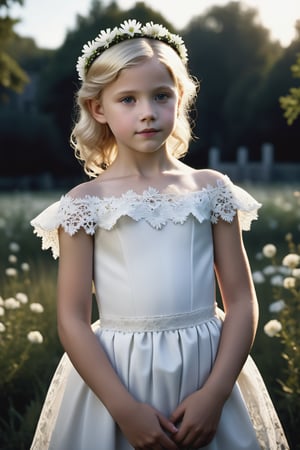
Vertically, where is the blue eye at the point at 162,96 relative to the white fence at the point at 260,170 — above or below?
above

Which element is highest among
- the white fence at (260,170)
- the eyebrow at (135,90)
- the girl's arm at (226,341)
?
the eyebrow at (135,90)

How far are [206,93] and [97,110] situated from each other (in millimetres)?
33242

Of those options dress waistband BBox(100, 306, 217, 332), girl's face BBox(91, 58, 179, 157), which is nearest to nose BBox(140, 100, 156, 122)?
girl's face BBox(91, 58, 179, 157)

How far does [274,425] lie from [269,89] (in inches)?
1084

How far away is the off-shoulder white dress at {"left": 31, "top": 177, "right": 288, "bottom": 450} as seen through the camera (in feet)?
7.70

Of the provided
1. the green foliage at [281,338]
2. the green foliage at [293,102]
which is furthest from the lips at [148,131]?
the green foliage at [293,102]

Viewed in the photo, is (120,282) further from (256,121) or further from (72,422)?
(256,121)

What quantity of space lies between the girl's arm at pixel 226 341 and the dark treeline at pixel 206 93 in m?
24.5

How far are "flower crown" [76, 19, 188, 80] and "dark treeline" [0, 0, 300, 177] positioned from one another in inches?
957

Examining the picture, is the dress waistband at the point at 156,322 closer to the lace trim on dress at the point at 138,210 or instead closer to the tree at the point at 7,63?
the lace trim on dress at the point at 138,210

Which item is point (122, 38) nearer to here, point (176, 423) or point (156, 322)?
point (156, 322)

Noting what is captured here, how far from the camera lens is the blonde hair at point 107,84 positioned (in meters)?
2.36

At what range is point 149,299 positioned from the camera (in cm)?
236

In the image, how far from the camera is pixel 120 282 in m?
2.38
